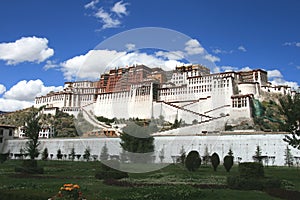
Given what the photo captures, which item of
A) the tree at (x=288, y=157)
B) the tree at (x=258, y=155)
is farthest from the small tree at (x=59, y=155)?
the tree at (x=288, y=157)

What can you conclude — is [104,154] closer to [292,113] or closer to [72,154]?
[292,113]

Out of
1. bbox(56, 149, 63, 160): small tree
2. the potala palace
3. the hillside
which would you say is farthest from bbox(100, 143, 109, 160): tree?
the hillside

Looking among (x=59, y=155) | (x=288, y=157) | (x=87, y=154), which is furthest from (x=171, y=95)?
(x=59, y=155)

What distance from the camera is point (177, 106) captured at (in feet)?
99.7

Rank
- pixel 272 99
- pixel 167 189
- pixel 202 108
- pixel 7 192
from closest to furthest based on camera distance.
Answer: pixel 7 192 → pixel 167 189 → pixel 202 108 → pixel 272 99

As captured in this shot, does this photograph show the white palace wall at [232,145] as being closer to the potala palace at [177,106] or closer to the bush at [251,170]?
the potala palace at [177,106]

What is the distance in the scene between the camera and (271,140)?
3366 cm

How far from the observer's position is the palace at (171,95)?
7.26 metres

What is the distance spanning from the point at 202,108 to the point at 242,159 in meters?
32.1

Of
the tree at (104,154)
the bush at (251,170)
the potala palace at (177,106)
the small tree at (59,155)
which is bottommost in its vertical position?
the small tree at (59,155)

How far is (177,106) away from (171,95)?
555 centimetres

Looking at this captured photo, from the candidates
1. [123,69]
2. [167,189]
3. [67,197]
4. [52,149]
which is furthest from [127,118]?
[52,149]

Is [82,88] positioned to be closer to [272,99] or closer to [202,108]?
[202,108]

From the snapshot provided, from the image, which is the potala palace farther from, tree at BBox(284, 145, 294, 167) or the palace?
tree at BBox(284, 145, 294, 167)
